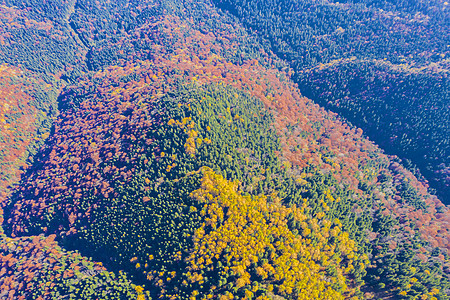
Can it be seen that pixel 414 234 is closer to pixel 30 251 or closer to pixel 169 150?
pixel 169 150

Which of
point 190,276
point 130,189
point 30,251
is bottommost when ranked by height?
point 30,251

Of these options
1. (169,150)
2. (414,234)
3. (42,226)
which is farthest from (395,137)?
(42,226)

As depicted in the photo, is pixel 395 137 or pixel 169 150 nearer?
pixel 169 150

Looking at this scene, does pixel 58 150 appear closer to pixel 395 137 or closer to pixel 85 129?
pixel 85 129

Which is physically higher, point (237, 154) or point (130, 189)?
point (237, 154)

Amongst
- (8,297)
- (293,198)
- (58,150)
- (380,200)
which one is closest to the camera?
(8,297)

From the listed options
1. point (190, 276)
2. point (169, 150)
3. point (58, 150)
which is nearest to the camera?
point (190, 276)

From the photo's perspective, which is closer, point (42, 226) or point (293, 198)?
point (293, 198)

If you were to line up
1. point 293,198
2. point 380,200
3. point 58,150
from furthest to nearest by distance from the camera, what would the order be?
point 58,150
point 380,200
point 293,198

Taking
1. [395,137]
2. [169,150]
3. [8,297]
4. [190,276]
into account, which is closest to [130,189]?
[169,150]
